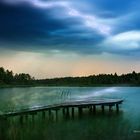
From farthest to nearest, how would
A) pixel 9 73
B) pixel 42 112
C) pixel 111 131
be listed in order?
pixel 9 73, pixel 42 112, pixel 111 131

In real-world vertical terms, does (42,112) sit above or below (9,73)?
below

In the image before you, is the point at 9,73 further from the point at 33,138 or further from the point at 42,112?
the point at 33,138

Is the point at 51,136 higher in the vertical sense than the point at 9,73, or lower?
lower

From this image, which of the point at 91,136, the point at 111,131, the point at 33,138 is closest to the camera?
the point at 33,138

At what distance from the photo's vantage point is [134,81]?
13412 centimetres

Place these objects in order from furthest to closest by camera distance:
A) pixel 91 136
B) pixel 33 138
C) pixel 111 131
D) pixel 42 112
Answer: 1. pixel 42 112
2. pixel 111 131
3. pixel 91 136
4. pixel 33 138

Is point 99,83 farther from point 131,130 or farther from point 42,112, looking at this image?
point 131,130

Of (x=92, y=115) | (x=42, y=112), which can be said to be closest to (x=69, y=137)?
(x=42, y=112)

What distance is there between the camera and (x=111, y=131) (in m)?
17.7

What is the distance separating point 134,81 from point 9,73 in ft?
144

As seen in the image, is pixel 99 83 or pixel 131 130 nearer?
pixel 131 130

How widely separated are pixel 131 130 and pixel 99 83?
11659cm

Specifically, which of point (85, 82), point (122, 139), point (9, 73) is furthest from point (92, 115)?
point (85, 82)

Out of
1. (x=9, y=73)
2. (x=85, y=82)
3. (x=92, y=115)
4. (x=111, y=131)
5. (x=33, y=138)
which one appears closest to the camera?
(x=33, y=138)
